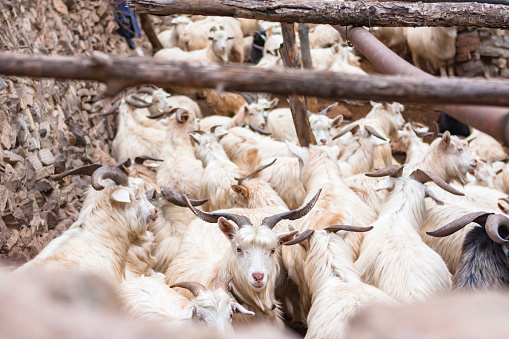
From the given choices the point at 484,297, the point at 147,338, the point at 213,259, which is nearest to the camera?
the point at 147,338

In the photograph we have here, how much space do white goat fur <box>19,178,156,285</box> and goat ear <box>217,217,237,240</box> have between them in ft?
2.36

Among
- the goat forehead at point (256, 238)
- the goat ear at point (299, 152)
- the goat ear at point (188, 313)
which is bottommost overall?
the goat ear at point (299, 152)

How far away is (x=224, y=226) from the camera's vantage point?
458cm

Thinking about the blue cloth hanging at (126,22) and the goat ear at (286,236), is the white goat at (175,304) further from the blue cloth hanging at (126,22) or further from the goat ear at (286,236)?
the blue cloth hanging at (126,22)

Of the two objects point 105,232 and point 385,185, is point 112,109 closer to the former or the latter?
point 105,232

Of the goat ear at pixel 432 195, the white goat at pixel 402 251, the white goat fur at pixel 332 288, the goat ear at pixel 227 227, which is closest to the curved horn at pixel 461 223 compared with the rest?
the white goat at pixel 402 251

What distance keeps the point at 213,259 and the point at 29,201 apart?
1.80m

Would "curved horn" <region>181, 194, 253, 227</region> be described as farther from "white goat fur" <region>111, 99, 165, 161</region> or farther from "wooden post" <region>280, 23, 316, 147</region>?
"white goat fur" <region>111, 99, 165, 161</region>

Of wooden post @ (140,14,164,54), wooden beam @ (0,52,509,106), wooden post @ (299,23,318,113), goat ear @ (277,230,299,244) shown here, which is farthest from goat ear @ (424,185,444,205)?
wooden post @ (140,14,164,54)

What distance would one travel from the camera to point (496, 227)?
4258mm

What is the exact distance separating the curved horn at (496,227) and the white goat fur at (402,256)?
1.65 ft

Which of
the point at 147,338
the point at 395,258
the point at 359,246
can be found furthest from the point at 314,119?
the point at 147,338

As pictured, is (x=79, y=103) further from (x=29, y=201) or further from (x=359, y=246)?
(x=359, y=246)

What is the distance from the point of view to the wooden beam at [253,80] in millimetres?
2250
